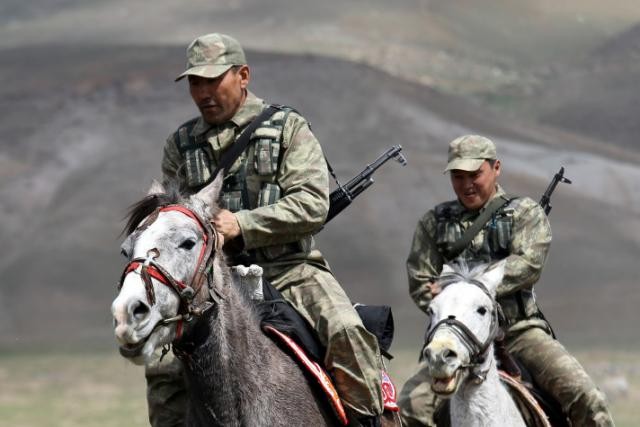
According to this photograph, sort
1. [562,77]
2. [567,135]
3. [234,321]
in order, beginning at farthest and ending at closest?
[562,77], [567,135], [234,321]

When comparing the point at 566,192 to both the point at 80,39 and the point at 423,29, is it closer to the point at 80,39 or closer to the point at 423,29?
the point at 423,29

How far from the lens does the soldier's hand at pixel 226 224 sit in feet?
24.7

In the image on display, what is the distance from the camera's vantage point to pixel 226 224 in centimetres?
762

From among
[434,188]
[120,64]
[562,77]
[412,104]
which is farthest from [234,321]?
[562,77]

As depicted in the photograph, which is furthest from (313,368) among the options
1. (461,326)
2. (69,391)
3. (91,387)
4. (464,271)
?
(91,387)

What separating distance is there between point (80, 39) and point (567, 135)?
21.7 meters

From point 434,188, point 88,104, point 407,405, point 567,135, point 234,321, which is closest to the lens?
point 234,321

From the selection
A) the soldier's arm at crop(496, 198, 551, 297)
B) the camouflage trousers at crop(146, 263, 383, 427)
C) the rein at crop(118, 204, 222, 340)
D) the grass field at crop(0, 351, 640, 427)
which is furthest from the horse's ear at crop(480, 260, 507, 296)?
the grass field at crop(0, 351, 640, 427)

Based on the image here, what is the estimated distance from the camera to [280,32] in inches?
2324

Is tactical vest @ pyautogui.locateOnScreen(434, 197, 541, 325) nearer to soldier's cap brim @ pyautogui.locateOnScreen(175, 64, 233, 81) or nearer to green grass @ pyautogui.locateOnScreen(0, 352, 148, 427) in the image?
soldier's cap brim @ pyautogui.locateOnScreen(175, 64, 233, 81)

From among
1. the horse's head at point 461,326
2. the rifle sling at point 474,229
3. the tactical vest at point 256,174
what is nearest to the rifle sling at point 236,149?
the tactical vest at point 256,174

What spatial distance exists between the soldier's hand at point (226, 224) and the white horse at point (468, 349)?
6.14ft

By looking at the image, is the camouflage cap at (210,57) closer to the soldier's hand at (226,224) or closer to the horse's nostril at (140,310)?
the soldier's hand at (226,224)

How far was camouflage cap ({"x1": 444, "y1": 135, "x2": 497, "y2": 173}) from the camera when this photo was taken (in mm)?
10602
